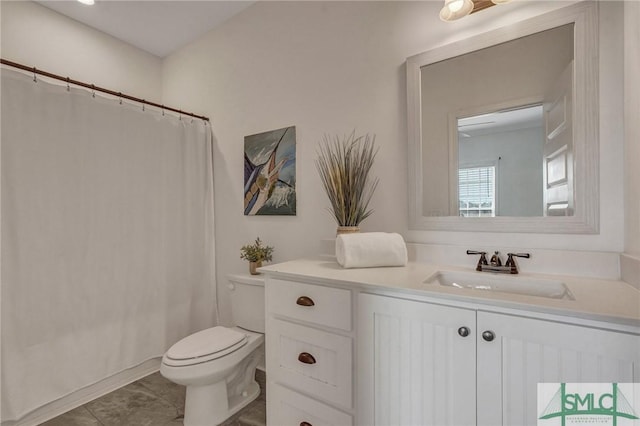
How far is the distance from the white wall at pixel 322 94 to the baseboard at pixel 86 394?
62cm

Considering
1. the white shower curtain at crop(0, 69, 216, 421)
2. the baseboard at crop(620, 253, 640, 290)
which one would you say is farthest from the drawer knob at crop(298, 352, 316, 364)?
the white shower curtain at crop(0, 69, 216, 421)

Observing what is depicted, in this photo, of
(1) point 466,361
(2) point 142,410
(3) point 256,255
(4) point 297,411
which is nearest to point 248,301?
(3) point 256,255

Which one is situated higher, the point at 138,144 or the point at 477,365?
the point at 138,144

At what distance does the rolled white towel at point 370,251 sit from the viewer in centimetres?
126

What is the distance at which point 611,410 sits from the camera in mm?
715

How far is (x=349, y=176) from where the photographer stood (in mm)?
1550

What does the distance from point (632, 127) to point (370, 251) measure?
100 cm

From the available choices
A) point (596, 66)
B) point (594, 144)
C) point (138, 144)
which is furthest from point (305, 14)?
point (594, 144)

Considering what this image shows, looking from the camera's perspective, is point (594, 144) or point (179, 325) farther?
point (179, 325)

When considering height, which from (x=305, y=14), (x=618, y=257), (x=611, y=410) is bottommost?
(x=611, y=410)

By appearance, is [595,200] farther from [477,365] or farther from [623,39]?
[477,365]

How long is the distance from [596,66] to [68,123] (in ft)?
8.52

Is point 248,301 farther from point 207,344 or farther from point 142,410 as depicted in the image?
point 142,410

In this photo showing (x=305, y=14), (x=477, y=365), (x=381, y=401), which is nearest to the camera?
(x=477, y=365)
